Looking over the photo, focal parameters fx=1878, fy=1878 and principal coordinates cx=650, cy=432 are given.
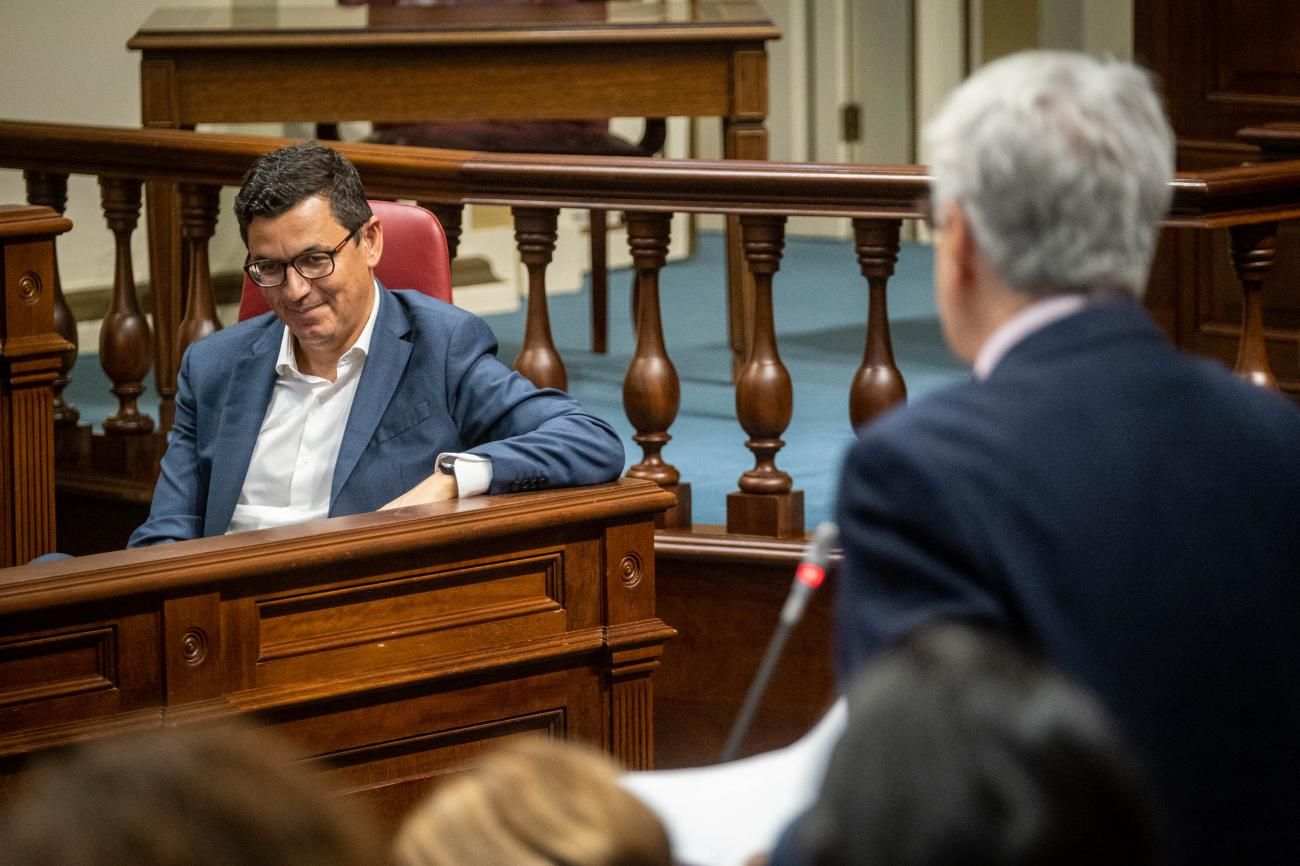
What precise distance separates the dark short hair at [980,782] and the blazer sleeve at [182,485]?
7.15ft


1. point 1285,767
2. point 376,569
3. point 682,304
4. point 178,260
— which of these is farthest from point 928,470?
point 682,304

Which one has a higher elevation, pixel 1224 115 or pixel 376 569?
pixel 1224 115

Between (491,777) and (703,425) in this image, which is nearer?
(491,777)

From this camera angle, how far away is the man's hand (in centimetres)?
265

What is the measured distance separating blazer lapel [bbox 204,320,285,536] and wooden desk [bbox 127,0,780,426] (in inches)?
65.0

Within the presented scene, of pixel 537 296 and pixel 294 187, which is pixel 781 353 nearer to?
pixel 537 296

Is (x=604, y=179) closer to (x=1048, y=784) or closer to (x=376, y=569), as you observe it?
(x=376, y=569)

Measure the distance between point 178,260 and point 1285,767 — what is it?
3.63 meters

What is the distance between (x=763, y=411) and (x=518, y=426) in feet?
2.61

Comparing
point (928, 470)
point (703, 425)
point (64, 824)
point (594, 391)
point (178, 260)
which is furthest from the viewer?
point (594, 391)

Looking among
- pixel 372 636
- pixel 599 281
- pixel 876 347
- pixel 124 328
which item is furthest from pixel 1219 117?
pixel 372 636

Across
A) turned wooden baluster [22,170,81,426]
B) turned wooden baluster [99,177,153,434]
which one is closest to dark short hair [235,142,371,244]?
turned wooden baluster [99,177,153,434]

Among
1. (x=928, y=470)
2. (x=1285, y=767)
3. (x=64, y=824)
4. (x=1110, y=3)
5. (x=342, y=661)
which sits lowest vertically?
(x=342, y=661)

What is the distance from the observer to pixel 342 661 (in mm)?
2447
